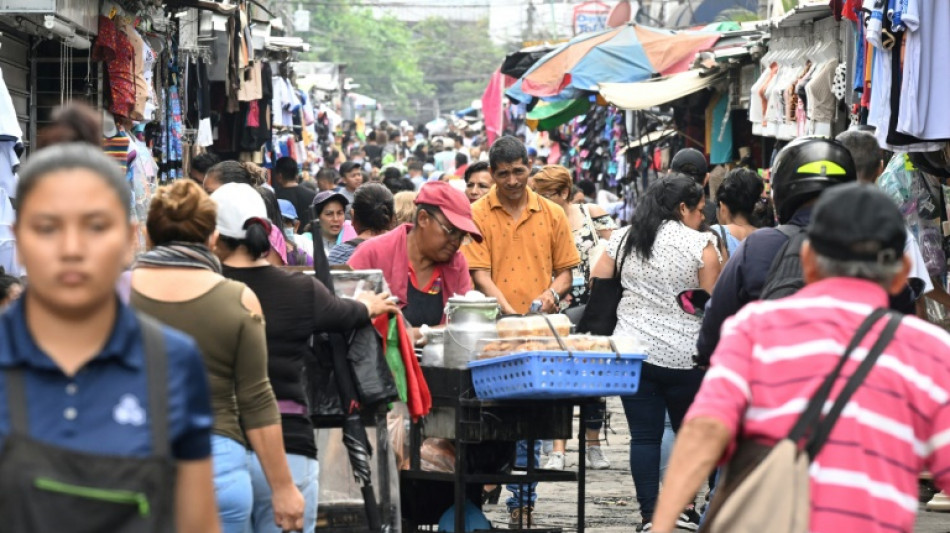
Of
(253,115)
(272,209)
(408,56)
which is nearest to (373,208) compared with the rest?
(272,209)

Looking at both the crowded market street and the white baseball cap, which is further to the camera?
the white baseball cap

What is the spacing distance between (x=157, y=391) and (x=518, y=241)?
21.8ft

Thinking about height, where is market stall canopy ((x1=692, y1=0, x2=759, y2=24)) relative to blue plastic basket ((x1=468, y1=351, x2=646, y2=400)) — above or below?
above

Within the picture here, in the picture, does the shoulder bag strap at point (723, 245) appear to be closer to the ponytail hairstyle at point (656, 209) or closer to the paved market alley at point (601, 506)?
the ponytail hairstyle at point (656, 209)

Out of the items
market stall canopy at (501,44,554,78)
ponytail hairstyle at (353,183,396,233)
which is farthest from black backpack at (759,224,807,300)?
market stall canopy at (501,44,554,78)

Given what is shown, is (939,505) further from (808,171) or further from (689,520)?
(808,171)

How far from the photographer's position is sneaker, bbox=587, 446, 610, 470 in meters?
11.3

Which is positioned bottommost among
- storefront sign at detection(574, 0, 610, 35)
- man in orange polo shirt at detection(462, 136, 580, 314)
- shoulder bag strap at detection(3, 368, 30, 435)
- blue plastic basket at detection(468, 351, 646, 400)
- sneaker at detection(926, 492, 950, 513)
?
sneaker at detection(926, 492, 950, 513)

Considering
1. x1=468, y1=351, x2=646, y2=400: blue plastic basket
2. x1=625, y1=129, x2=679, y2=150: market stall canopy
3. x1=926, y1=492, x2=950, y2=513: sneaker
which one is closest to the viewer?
x1=468, y1=351, x2=646, y2=400: blue plastic basket

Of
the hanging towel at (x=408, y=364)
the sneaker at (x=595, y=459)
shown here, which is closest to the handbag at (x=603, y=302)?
the hanging towel at (x=408, y=364)

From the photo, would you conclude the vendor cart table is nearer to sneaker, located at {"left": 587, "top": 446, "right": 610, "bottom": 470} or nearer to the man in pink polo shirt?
the man in pink polo shirt

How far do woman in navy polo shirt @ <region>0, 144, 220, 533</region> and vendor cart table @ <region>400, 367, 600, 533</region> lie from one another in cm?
418

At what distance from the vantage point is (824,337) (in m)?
3.73

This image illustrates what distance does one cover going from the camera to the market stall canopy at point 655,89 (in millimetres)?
15961
